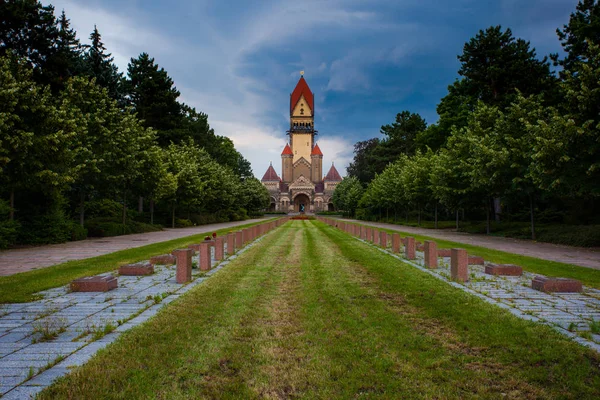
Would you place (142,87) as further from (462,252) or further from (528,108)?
(462,252)

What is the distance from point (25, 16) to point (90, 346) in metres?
26.7

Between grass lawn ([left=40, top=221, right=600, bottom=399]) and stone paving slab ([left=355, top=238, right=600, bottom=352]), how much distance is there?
1.16ft

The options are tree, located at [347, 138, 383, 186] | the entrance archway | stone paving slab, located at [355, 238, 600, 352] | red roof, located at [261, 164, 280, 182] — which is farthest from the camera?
red roof, located at [261, 164, 280, 182]

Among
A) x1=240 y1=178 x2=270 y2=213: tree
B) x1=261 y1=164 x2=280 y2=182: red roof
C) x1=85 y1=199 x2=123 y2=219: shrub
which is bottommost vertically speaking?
x1=85 y1=199 x2=123 y2=219: shrub

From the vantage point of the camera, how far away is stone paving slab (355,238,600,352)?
5.20 m

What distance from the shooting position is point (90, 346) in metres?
4.50

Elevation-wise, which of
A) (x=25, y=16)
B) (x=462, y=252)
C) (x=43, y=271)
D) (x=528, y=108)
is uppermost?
(x=25, y=16)

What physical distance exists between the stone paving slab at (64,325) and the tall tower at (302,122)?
112 meters

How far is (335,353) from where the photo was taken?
4273 mm

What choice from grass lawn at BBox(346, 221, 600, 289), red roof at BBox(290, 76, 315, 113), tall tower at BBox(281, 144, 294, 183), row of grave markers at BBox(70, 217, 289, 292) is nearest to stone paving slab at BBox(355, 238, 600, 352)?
grass lawn at BBox(346, 221, 600, 289)

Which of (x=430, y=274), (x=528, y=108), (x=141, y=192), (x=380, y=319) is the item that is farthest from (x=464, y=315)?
(x=141, y=192)

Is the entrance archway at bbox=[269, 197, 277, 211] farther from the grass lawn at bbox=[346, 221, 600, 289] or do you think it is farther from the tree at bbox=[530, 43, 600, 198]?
the grass lawn at bbox=[346, 221, 600, 289]

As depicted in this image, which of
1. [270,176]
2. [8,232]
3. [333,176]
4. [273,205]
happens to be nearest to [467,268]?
[8,232]

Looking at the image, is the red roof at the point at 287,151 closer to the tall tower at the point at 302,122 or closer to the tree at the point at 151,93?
the tall tower at the point at 302,122
